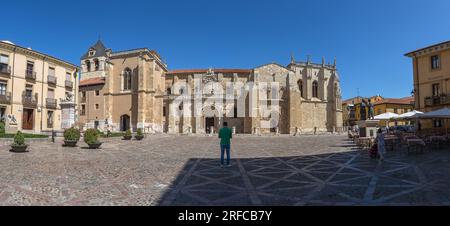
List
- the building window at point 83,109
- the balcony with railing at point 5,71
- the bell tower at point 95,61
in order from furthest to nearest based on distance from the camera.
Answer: the bell tower at point 95,61 < the building window at point 83,109 < the balcony with railing at point 5,71

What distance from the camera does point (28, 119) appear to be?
29.9m

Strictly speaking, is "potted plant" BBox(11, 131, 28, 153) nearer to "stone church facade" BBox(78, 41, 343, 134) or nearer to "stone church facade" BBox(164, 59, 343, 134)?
"stone church facade" BBox(78, 41, 343, 134)

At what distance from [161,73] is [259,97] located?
1803 cm

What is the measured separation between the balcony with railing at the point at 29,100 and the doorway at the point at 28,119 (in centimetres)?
69

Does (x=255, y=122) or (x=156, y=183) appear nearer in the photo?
(x=156, y=183)

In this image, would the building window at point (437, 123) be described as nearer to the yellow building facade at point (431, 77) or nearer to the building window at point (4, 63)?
the yellow building facade at point (431, 77)

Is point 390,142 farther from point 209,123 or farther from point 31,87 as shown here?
point 31,87

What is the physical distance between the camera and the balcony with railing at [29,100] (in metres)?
28.8

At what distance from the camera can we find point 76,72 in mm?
35812

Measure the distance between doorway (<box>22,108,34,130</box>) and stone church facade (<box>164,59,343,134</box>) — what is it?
58.0ft

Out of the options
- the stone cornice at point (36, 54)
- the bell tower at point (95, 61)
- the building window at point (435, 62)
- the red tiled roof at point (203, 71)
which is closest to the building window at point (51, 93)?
the stone cornice at point (36, 54)

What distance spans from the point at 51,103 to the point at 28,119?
9.69 ft
